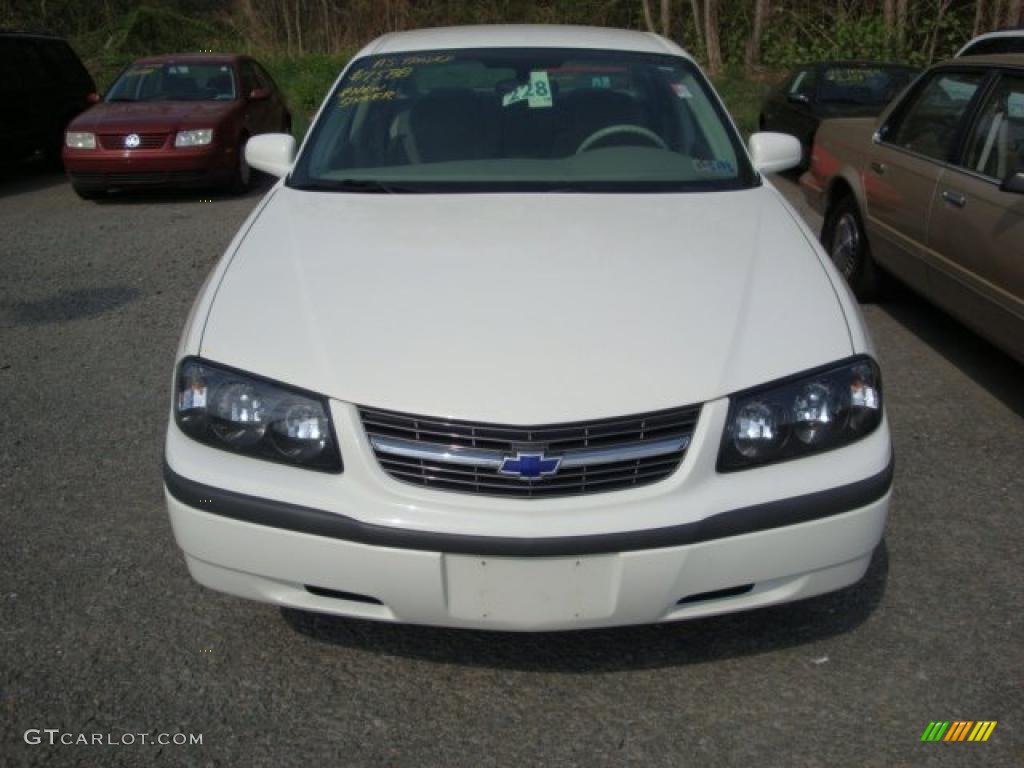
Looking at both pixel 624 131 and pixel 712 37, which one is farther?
pixel 712 37

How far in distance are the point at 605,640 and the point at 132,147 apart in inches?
331

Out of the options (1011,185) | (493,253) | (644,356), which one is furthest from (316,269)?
(1011,185)

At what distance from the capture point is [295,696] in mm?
2656

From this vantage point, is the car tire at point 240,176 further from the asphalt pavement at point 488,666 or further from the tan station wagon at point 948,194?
the asphalt pavement at point 488,666

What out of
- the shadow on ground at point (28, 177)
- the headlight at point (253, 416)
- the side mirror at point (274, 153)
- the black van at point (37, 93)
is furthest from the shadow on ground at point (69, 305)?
the black van at point (37, 93)

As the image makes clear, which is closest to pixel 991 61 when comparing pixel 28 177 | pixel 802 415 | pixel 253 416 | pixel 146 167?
pixel 802 415

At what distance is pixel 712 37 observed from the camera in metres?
19.1

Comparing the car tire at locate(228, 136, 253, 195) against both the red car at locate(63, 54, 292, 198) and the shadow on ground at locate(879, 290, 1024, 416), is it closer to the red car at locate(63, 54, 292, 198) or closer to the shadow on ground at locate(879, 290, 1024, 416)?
the red car at locate(63, 54, 292, 198)

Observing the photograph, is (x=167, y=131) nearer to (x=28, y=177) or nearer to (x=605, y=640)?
(x=28, y=177)

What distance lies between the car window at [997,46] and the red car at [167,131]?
657cm

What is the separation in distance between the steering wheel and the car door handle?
5.61ft

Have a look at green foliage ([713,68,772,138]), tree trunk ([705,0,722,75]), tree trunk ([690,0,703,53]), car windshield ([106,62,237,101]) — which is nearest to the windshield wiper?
car windshield ([106,62,237,101])

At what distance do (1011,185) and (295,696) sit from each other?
11.1 feet

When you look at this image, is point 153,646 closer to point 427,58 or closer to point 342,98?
point 342,98
